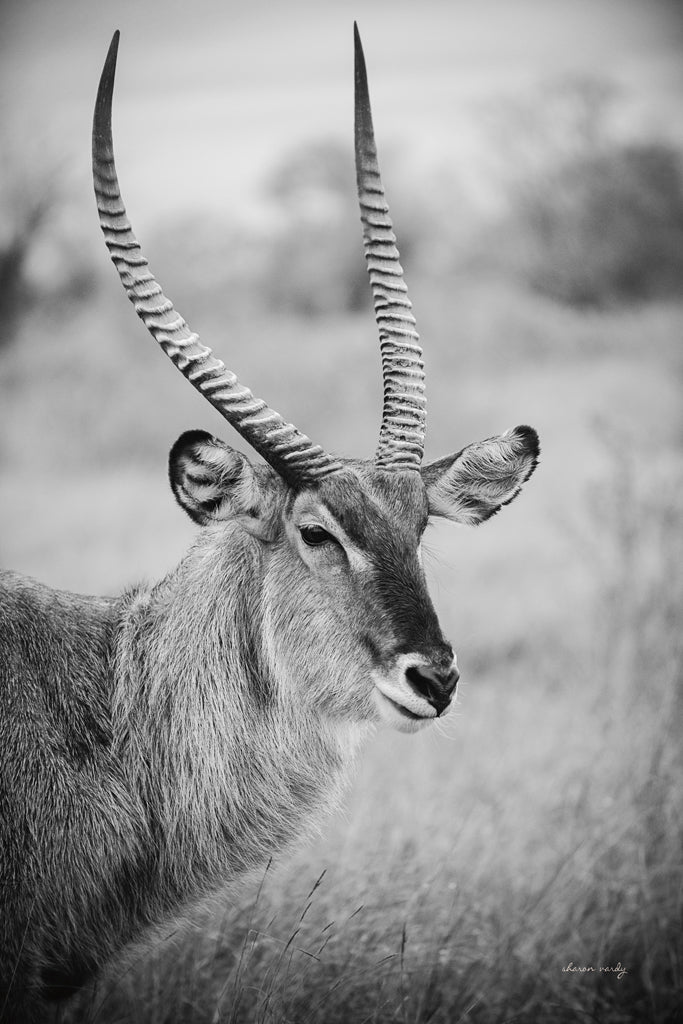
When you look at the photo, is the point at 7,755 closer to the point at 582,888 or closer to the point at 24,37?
the point at 582,888

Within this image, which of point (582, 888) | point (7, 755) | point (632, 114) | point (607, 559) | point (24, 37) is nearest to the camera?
point (7, 755)

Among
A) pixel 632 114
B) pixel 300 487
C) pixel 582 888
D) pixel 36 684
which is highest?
pixel 632 114

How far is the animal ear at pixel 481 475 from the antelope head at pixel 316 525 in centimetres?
20

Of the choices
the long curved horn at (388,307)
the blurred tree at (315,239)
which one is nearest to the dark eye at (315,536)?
the long curved horn at (388,307)

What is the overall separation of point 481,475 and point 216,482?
1237mm

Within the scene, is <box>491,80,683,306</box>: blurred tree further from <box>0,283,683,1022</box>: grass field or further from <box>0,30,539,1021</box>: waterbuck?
<box>0,30,539,1021</box>: waterbuck

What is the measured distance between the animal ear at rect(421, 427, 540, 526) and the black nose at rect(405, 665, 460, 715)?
3.38ft

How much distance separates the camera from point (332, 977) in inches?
175

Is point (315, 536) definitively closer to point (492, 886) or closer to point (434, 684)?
point (434, 684)

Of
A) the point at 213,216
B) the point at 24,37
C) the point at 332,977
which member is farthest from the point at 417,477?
the point at 213,216

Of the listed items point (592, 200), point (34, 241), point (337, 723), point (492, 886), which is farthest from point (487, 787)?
point (592, 200)

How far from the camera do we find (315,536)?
369 cm

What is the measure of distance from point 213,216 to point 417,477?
23352 millimetres
